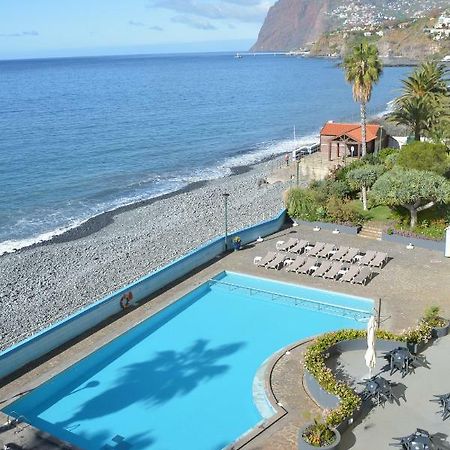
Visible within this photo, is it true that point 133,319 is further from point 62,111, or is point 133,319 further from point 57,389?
point 62,111

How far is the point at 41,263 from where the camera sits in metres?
30.8

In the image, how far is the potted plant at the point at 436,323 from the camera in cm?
1780

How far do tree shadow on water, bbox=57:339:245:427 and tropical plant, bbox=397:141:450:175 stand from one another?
1628 centimetres

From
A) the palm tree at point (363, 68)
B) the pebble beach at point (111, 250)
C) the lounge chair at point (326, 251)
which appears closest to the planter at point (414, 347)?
the lounge chair at point (326, 251)

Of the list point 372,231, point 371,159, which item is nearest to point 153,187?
point 371,159

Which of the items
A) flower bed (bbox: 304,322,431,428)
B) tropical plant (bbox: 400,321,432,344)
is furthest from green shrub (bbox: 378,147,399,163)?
flower bed (bbox: 304,322,431,428)

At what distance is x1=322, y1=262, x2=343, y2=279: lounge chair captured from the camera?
23.0 m

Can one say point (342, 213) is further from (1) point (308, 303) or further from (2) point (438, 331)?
(2) point (438, 331)

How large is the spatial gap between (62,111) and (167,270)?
8248cm

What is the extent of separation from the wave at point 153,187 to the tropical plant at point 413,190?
21140 mm

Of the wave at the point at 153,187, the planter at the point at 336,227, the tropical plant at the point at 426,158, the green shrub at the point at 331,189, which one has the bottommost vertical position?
the wave at the point at 153,187

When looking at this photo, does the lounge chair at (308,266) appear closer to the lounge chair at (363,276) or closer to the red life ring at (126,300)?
the lounge chair at (363,276)

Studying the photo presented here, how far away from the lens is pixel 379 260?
23969mm

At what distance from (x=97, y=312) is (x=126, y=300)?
4.71 feet
